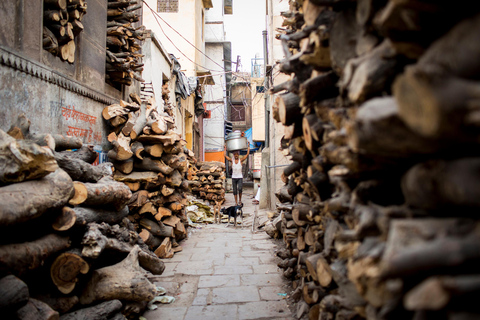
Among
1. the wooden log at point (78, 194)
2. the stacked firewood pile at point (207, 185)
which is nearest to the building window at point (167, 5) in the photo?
the stacked firewood pile at point (207, 185)

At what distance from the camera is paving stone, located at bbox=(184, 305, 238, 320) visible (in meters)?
3.83

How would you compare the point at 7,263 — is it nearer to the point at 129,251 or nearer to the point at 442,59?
the point at 129,251

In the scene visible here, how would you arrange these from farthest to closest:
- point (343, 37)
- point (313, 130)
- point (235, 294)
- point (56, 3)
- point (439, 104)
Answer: point (56, 3) → point (235, 294) → point (313, 130) → point (343, 37) → point (439, 104)

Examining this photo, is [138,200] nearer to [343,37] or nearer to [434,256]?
[343,37]

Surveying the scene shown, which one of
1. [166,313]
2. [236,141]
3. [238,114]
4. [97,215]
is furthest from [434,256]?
[238,114]

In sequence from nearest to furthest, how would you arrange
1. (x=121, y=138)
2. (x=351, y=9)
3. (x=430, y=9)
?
(x=430, y=9) → (x=351, y=9) → (x=121, y=138)

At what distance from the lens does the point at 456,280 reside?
96 cm

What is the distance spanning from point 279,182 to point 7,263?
731cm

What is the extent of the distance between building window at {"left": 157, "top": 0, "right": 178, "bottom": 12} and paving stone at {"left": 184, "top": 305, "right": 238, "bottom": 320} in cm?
1834

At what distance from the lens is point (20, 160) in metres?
2.78

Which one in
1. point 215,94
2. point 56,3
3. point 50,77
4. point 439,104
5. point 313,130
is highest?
point 215,94

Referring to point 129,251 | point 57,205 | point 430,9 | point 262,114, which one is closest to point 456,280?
point 430,9

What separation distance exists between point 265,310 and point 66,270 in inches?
92.4

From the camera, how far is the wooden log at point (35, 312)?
98.2 inches
